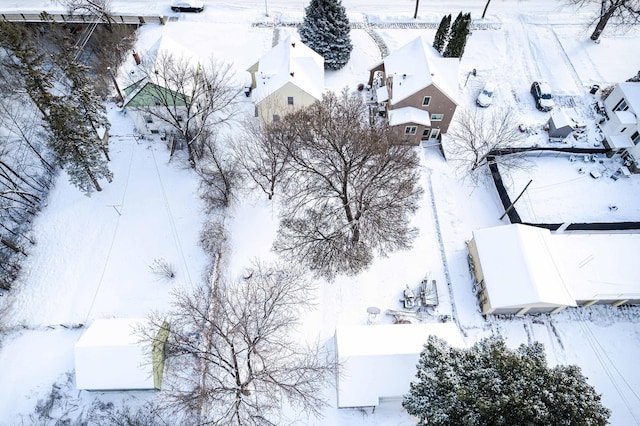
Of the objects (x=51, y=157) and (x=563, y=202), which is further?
(x=51, y=157)

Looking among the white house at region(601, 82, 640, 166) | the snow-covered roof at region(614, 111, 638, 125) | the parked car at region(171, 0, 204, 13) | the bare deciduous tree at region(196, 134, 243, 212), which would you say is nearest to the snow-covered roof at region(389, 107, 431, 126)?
the bare deciduous tree at region(196, 134, 243, 212)

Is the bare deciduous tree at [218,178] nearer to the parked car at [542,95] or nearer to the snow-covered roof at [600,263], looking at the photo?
the snow-covered roof at [600,263]

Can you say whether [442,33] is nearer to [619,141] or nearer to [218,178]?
[619,141]

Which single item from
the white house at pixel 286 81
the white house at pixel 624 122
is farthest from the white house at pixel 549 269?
the white house at pixel 286 81

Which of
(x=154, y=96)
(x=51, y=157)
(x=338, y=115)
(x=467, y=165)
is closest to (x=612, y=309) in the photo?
(x=467, y=165)

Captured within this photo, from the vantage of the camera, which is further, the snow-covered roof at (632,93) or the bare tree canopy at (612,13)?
the bare tree canopy at (612,13)

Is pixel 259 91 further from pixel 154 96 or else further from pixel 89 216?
pixel 89 216

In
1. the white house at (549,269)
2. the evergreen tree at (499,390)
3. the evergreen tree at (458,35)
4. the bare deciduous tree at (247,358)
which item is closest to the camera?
the evergreen tree at (499,390)
